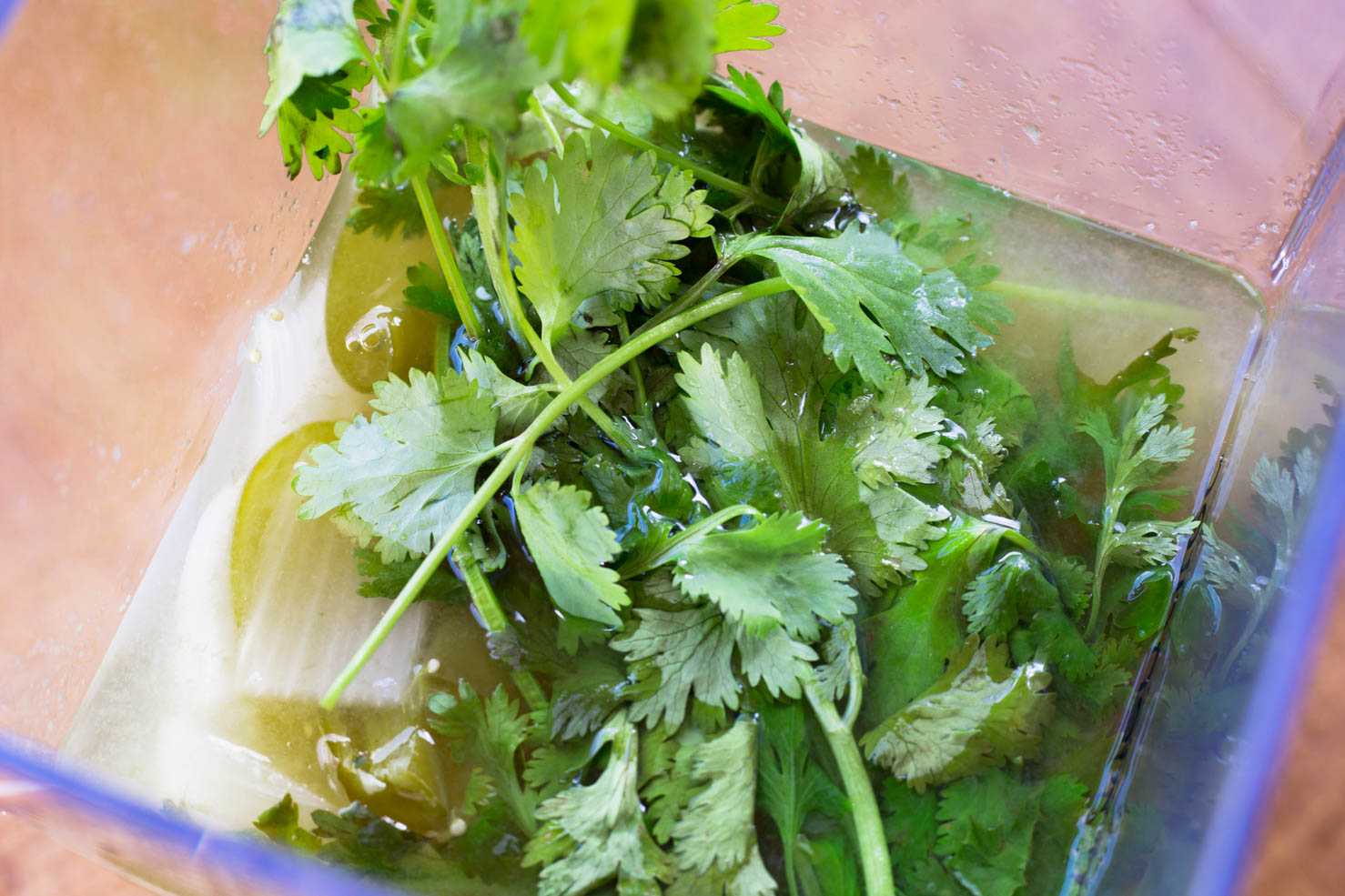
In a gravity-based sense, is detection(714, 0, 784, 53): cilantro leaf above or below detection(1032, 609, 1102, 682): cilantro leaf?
above

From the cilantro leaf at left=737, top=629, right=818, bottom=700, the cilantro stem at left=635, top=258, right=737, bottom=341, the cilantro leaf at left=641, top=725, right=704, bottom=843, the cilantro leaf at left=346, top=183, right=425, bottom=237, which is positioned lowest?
the cilantro leaf at left=641, top=725, right=704, bottom=843

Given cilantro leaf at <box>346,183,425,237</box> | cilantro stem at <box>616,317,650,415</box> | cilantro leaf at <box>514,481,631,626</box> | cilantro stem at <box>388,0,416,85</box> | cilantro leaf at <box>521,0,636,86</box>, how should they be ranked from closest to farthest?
cilantro leaf at <box>521,0,636,86</box> → cilantro stem at <box>388,0,416,85</box> → cilantro leaf at <box>514,481,631,626</box> → cilantro stem at <box>616,317,650,415</box> → cilantro leaf at <box>346,183,425,237</box>

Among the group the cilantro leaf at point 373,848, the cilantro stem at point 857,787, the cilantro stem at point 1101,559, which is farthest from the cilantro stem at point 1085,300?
the cilantro leaf at point 373,848

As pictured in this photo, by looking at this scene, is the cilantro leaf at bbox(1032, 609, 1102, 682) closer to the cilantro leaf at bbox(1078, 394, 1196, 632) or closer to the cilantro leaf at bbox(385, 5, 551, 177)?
the cilantro leaf at bbox(1078, 394, 1196, 632)

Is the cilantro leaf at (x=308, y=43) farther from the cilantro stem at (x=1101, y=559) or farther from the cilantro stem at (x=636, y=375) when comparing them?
the cilantro stem at (x=1101, y=559)

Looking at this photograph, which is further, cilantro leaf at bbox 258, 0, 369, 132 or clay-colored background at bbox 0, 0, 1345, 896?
clay-colored background at bbox 0, 0, 1345, 896

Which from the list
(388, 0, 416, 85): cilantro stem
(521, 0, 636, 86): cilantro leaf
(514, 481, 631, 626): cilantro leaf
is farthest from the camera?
(514, 481, 631, 626): cilantro leaf

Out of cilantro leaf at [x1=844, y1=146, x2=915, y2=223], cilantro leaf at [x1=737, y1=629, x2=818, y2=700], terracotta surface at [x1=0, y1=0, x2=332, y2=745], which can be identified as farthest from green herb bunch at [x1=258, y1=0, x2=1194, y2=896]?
terracotta surface at [x1=0, y1=0, x2=332, y2=745]
